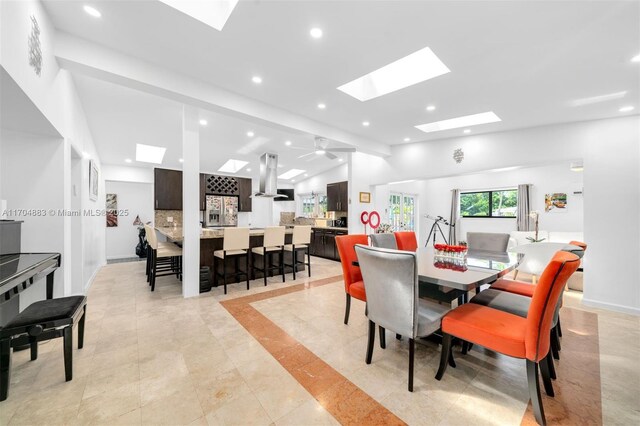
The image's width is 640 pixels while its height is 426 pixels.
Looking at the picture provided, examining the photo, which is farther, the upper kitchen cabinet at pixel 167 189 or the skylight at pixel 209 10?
the upper kitchen cabinet at pixel 167 189

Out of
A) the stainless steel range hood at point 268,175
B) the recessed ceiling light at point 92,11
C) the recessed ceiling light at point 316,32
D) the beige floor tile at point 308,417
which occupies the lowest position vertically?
the beige floor tile at point 308,417

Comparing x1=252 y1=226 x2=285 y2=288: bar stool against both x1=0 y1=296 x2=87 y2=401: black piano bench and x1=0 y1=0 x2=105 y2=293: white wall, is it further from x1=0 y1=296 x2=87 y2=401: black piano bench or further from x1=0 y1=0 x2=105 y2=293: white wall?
x1=0 y1=296 x2=87 y2=401: black piano bench

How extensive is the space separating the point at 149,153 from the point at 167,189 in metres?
0.98

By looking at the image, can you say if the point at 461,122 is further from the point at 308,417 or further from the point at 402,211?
the point at 308,417

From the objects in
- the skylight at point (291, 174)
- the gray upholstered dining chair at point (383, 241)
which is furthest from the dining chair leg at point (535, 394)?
the skylight at point (291, 174)

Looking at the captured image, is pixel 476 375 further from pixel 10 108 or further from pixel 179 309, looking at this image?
pixel 10 108

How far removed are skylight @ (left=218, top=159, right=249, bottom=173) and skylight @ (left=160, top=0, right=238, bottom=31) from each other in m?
5.25

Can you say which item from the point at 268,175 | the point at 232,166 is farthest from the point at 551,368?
the point at 232,166

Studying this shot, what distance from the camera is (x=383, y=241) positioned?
306cm

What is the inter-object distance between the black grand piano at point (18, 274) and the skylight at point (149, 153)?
4.16m

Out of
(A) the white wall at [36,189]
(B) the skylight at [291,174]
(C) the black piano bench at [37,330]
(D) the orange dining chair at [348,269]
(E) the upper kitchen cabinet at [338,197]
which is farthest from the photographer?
(B) the skylight at [291,174]

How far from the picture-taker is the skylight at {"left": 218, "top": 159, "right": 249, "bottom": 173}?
733 cm

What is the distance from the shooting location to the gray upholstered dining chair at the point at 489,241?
3209 millimetres

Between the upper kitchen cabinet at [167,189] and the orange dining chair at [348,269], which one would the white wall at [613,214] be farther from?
the upper kitchen cabinet at [167,189]
